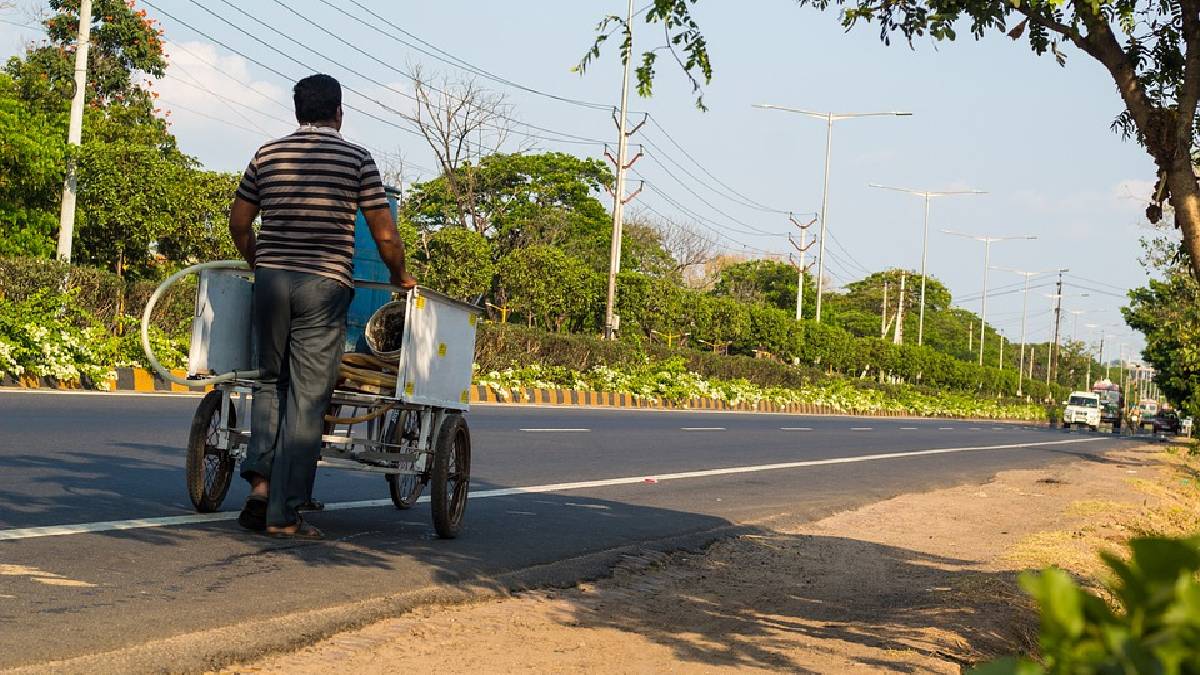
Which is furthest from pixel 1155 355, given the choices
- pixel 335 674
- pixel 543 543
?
pixel 335 674

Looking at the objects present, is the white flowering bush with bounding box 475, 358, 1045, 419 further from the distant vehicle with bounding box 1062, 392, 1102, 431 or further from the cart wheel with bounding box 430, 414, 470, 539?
the cart wheel with bounding box 430, 414, 470, 539

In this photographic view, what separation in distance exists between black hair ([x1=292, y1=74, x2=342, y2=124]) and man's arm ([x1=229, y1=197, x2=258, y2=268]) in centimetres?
50

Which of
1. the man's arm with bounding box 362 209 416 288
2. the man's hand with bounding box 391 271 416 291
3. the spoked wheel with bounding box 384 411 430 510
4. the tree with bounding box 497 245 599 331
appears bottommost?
the spoked wheel with bounding box 384 411 430 510

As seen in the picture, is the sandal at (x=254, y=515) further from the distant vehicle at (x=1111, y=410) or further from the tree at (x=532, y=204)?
the distant vehicle at (x=1111, y=410)

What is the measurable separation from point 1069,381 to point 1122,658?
18043cm

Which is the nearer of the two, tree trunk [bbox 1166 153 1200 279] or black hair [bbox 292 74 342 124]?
tree trunk [bbox 1166 153 1200 279]

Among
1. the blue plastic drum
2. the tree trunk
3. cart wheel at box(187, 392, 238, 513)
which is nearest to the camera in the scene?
the tree trunk

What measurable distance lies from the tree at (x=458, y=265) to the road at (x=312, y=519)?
22960 millimetres

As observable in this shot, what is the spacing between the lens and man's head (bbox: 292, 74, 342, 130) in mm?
6902

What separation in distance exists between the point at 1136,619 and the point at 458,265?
4104 cm

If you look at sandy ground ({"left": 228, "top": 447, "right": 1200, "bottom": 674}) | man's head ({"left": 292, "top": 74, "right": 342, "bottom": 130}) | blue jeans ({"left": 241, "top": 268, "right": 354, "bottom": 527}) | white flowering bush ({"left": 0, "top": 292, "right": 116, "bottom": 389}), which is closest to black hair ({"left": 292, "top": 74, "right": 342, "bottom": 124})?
man's head ({"left": 292, "top": 74, "right": 342, "bottom": 130})

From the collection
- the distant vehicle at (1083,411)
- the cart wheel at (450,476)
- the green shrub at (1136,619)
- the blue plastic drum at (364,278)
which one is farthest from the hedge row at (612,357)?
the green shrub at (1136,619)

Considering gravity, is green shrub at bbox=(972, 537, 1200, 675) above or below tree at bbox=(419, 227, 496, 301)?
below

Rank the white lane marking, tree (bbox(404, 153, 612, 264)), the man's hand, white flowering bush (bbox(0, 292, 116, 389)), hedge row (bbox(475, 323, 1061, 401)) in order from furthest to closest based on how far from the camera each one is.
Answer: tree (bbox(404, 153, 612, 264)) < hedge row (bbox(475, 323, 1061, 401)) < white flowering bush (bbox(0, 292, 116, 389)) < the man's hand < the white lane marking
